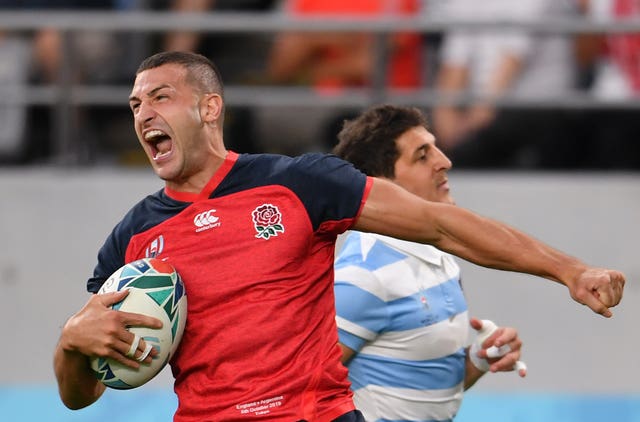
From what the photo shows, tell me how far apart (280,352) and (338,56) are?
395 centimetres

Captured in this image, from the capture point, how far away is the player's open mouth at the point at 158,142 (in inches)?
153

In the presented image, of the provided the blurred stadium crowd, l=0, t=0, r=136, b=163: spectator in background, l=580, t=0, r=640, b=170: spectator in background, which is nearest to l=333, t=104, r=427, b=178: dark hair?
the blurred stadium crowd

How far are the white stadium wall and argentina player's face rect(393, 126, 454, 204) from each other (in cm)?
245

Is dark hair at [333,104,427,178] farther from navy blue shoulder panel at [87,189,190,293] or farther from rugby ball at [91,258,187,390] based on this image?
rugby ball at [91,258,187,390]

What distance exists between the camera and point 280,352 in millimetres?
3764

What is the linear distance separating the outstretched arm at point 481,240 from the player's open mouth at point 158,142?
2.11ft

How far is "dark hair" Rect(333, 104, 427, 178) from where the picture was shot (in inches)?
189

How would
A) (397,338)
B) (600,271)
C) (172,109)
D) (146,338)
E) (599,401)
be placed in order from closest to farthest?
(600,271), (146,338), (172,109), (397,338), (599,401)

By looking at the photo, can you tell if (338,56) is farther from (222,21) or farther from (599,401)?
(599,401)

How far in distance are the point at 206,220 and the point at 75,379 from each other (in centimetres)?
64

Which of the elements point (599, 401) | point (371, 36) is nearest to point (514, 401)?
point (599, 401)

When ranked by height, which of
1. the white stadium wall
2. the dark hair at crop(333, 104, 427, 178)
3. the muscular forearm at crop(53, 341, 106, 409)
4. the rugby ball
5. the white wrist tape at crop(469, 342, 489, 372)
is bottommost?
the white stadium wall

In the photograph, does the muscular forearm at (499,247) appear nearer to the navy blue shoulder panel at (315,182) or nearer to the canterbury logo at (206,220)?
the navy blue shoulder panel at (315,182)

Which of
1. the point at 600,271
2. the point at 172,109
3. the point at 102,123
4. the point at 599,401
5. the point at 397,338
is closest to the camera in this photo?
the point at 600,271
